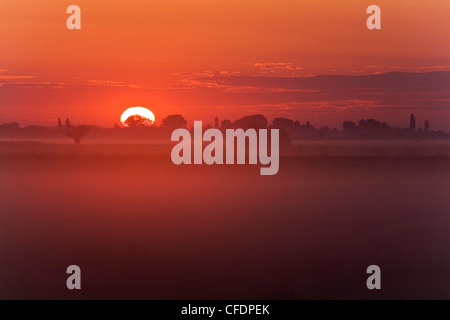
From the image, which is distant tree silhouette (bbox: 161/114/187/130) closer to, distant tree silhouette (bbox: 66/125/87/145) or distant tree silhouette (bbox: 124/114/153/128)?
distant tree silhouette (bbox: 124/114/153/128)

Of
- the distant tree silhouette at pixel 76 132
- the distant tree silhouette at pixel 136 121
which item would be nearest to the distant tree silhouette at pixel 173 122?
the distant tree silhouette at pixel 136 121

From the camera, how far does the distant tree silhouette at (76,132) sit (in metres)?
10.1

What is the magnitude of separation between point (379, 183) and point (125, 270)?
13.3 ft

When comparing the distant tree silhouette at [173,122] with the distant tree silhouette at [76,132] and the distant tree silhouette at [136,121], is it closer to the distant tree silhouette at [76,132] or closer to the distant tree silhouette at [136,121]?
the distant tree silhouette at [136,121]

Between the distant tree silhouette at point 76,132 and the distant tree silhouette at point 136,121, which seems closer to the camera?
the distant tree silhouette at point 136,121

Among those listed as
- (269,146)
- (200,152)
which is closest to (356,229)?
(269,146)

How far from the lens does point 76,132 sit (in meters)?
10.5

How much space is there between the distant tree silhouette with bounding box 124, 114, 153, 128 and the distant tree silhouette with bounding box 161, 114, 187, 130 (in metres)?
0.20

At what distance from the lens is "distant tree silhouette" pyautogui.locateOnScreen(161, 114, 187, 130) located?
31.2 feet

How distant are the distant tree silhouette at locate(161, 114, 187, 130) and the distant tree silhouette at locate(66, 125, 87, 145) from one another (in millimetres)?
1271

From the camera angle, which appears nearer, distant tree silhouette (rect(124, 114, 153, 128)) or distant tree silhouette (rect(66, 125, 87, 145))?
distant tree silhouette (rect(124, 114, 153, 128))

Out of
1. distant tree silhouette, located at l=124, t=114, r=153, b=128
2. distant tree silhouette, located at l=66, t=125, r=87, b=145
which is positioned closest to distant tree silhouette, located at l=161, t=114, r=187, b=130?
distant tree silhouette, located at l=124, t=114, r=153, b=128

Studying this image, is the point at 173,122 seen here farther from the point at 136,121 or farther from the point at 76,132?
the point at 76,132

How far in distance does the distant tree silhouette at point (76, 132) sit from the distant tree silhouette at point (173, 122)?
1.27 metres
